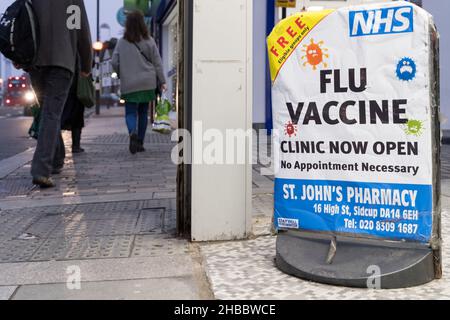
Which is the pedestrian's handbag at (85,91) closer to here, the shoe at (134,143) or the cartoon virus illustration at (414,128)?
the shoe at (134,143)

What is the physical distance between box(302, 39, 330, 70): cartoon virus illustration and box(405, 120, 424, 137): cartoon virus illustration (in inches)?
20.3

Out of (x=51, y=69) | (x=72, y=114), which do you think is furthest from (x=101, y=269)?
(x=72, y=114)

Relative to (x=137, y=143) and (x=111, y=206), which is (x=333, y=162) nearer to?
(x=111, y=206)

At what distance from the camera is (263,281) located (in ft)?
9.64

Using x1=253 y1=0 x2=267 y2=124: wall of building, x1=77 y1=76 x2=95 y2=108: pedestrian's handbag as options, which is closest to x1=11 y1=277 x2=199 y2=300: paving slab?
x1=77 y1=76 x2=95 y2=108: pedestrian's handbag

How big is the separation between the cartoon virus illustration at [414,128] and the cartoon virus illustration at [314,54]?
51cm

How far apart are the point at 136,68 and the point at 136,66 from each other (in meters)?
0.03

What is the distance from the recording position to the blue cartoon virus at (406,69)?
2.78m

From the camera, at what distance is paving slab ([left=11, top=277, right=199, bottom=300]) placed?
8.90 feet

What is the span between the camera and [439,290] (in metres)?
2.74

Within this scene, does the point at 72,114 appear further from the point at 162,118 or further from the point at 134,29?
the point at 134,29

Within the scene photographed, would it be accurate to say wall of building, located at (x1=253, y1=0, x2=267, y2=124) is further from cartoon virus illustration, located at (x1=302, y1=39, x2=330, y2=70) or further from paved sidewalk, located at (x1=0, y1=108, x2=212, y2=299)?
cartoon virus illustration, located at (x1=302, y1=39, x2=330, y2=70)
